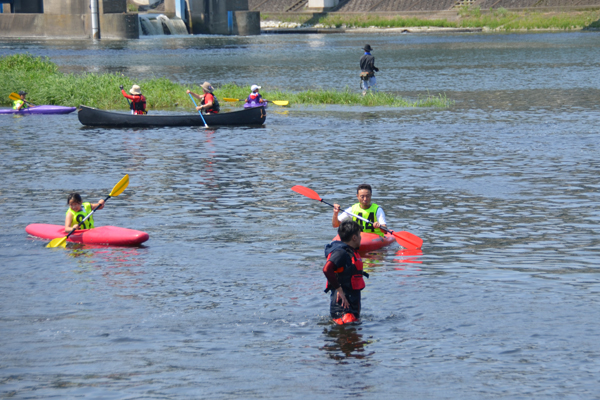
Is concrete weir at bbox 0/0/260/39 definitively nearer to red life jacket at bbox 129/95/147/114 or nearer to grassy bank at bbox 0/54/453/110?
grassy bank at bbox 0/54/453/110

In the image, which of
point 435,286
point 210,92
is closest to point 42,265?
point 435,286

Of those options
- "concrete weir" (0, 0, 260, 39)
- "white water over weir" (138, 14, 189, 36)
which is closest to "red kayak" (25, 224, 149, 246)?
"concrete weir" (0, 0, 260, 39)

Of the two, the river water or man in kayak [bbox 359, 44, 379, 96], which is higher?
man in kayak [bbox 359, 44, 379, 96]

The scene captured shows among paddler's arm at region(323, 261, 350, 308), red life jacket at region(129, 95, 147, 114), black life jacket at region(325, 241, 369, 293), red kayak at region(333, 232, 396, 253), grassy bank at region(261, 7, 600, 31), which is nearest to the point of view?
paddler's arm at region(323, 261, 350, 308)

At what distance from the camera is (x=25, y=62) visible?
1558 inches

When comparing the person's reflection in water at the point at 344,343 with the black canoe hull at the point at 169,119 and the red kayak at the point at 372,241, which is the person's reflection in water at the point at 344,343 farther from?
the black canoe hull at the point at 169,119

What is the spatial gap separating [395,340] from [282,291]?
2.18 m

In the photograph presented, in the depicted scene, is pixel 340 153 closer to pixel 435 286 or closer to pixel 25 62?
pixel 435 286

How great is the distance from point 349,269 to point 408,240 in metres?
3.62

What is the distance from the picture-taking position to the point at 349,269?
898 centimetres

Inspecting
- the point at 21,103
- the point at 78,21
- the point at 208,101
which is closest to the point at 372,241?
the point at 208,101

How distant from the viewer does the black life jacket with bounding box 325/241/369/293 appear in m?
8.91

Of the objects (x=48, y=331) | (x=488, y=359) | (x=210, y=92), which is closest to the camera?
(x=488, y=359)

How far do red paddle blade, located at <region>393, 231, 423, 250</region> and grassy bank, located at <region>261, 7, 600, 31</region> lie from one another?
79.6m
